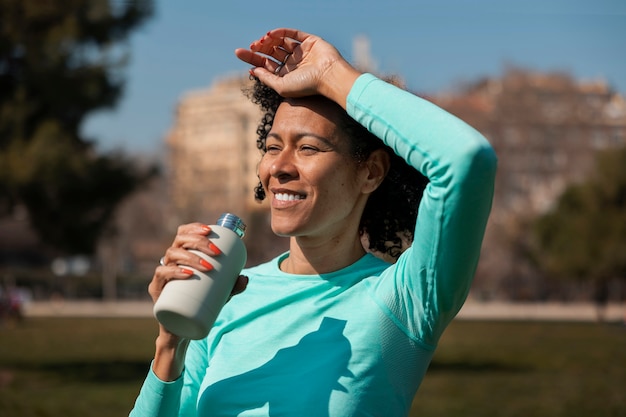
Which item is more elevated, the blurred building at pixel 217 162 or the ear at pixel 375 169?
the ear at pixel 375 169

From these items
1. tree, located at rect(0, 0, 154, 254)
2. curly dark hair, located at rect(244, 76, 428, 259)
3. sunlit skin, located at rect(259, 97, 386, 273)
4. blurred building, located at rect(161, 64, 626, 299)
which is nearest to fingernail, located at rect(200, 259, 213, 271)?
sunlit skin, located at rect(259, 97, 386, 273)

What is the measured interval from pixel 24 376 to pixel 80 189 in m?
3.39

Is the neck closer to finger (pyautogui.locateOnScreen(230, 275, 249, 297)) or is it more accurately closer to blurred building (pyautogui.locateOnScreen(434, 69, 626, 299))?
finger (pyautogui.locateOnScreen(230, 275, 249, 297))

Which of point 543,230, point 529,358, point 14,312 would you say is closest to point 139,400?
point 529,358

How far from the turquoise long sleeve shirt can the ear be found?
196mm

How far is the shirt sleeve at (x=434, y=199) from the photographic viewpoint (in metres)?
1.90

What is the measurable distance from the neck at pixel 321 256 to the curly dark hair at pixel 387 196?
0.23 meters

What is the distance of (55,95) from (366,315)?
1514 cm

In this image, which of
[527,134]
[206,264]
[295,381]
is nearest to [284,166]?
[206,264]

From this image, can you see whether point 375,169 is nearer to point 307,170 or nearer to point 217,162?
point 307,170

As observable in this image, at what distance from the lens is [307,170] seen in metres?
2.26

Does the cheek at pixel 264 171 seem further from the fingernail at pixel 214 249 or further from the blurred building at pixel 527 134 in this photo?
the blurred building at pixel 527 134

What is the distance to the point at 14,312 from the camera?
3155 centimetres

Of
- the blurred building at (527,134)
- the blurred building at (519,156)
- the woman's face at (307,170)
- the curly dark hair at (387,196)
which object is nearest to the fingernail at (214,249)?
the woman's face at (307,170)
